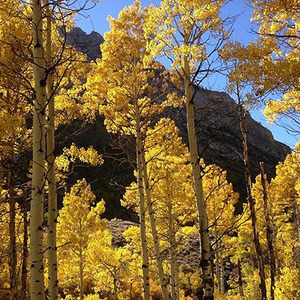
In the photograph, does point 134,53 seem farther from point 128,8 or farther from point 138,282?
point 138,282

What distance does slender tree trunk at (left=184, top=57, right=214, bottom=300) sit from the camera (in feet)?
14.0

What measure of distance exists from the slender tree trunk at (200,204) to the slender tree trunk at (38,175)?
90.2 inches

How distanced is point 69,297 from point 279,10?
1483cm

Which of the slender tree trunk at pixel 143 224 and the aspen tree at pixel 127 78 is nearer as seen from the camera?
the slender tree trunk at pixel 143 224

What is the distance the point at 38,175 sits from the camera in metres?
3.21

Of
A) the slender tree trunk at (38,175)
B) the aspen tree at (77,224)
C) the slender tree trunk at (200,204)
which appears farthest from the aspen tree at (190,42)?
the aspen tree at (77,224)

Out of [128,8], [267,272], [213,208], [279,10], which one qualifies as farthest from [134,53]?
[267,272]

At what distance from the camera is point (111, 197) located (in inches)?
2403

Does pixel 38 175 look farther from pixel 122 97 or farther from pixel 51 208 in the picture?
pixel 122 97

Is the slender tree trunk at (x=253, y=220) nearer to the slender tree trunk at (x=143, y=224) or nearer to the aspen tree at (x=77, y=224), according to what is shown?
the slender tree trunk at (x=143, y=224)

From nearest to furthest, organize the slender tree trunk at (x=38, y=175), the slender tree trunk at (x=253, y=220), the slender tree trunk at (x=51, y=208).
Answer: the slender tree trunk at (x=38, y=175), the slender tree trunk at (x=51, y=208), the slender tree trunk at (x=253, y=220)

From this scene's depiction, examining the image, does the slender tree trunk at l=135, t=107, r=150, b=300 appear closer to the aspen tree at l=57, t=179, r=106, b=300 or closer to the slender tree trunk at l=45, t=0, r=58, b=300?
the slender tree trunk at l=45, t=0, r=58, b=300

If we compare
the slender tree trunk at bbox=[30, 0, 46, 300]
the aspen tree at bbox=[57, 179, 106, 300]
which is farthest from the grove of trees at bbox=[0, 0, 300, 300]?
the aspen tree at bbox=[57, 179, 106, 300]

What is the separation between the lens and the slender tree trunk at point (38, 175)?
9.77ft
